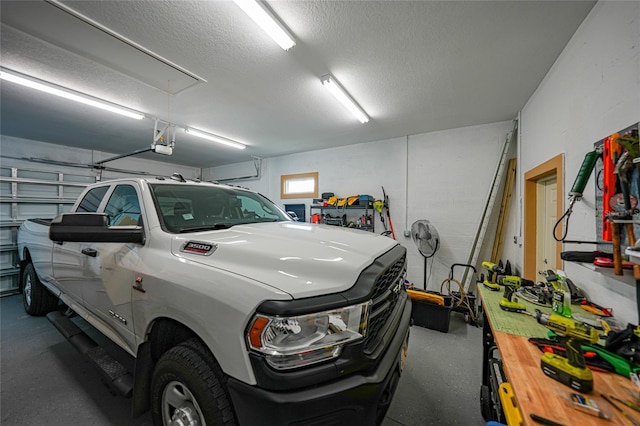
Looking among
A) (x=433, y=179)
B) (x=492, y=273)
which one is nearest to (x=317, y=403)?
(x=492, y=273)

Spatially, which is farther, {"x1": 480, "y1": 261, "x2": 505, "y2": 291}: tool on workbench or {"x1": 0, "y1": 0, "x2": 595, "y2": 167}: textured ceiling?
{"x1": 480, "y1": 261, "x2": 505, "y2": 291}: tool on workbench

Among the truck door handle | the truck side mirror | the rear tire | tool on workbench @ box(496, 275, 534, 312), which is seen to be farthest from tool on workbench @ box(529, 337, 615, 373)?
the rear tire

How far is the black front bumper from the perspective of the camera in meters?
0.87

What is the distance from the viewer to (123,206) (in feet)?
6.73

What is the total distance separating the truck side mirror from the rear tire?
3196 millimetres

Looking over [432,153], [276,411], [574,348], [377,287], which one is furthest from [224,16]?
[432,153]

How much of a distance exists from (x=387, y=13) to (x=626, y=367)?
2.72 metres

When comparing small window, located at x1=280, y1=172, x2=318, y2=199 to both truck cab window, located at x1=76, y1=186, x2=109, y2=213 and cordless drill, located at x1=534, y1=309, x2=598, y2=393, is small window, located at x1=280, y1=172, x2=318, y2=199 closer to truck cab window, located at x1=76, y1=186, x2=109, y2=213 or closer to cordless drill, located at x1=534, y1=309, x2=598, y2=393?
truck cab window, located at x1=76, y1=186, x2=109, y2=213

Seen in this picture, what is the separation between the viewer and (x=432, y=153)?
4.84 metres

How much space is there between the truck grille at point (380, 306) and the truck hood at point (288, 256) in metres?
0.14

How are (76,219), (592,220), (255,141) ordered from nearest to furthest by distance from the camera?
(76,219)
(592,220)
(255,141)

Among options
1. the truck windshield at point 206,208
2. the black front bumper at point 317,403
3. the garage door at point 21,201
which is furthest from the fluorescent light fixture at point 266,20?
the garage door at point 21,201

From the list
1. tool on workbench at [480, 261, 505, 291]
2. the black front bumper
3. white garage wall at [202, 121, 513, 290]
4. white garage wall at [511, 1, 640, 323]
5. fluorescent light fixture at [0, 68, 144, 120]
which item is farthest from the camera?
white garage wall at [202, 121, 513, 290]

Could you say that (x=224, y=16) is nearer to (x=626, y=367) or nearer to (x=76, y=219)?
(x=76, y=219)
